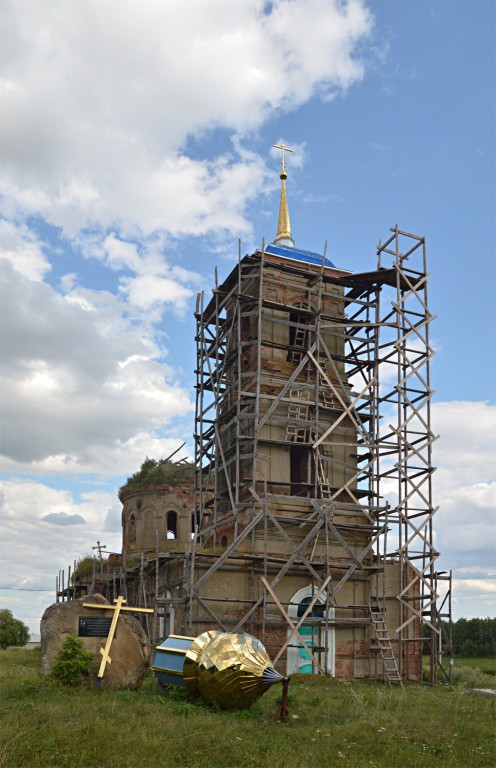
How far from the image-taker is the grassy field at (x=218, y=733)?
9.84 metres

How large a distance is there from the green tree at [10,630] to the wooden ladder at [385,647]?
2208 cm

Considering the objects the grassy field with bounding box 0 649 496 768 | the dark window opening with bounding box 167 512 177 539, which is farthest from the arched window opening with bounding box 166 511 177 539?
the grassy field with bounding box 0 649 496 768

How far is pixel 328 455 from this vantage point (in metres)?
23.9

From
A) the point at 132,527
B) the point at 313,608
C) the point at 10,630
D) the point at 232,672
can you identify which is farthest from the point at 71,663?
the point at 10,630

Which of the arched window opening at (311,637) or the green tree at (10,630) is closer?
the arched window opening at (311,637)

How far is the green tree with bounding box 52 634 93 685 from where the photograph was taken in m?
13.5

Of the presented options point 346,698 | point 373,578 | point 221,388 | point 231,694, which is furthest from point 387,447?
point 231,694

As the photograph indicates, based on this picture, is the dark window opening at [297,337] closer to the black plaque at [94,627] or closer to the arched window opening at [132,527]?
the black plaque at [94,627]

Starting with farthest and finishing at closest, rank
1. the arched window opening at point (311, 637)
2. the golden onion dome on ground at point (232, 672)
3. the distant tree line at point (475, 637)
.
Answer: the distant tree line at point (475, 637) → the arched window opening at point (311, 637) → the golden onion dome on ground at point (232, 672)

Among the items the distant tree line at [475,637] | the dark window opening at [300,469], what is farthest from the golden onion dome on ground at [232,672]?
the distant tree line at [475,637]

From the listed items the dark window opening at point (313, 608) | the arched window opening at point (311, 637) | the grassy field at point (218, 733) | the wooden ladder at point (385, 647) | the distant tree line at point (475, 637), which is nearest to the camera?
the grassy field at point (218, 733)

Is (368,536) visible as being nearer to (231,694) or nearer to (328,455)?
(328,455)

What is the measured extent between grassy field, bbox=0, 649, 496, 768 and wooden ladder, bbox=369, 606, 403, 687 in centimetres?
635

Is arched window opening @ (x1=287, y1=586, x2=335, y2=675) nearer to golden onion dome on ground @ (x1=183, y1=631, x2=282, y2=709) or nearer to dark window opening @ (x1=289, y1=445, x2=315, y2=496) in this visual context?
dark window opening @ (x1=289, y1=445, x2=315, y2=496)
